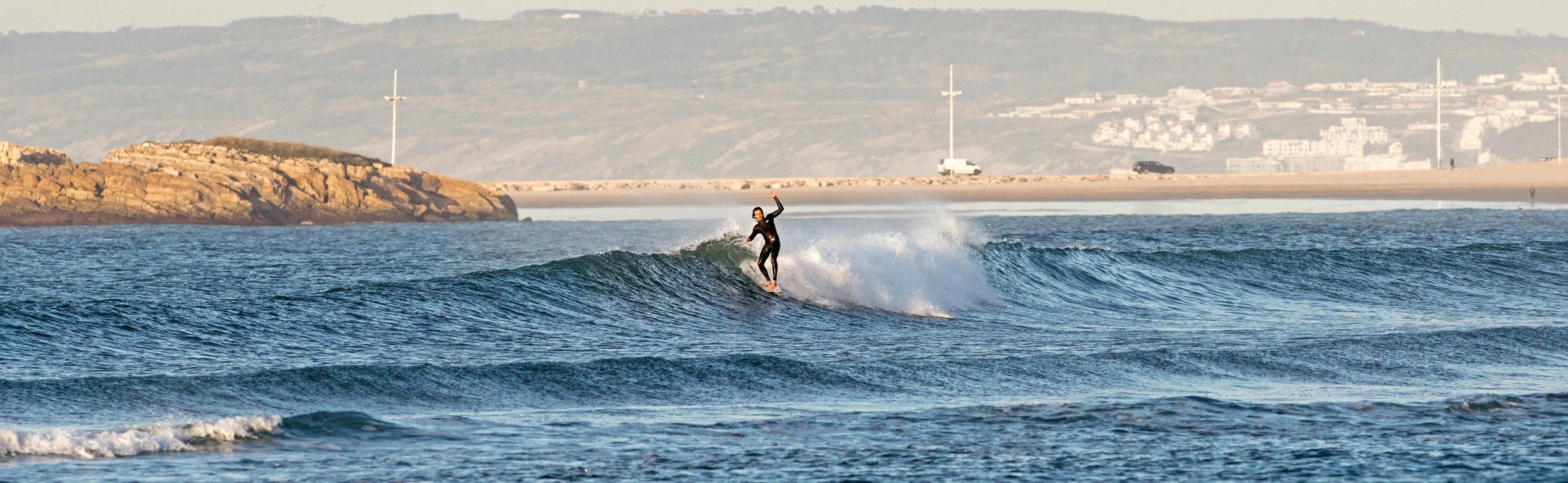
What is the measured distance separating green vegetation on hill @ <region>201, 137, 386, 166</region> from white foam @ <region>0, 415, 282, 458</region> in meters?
49.0

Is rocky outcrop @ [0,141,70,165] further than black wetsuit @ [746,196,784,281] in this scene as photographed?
Yes

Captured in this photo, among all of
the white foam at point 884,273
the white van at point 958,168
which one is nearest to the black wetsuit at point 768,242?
the white foam at point 884,273

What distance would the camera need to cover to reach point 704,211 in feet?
201

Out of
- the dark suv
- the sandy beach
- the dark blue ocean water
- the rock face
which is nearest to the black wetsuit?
the dark blue ocean water

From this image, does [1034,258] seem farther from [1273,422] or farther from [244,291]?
[1273,422]

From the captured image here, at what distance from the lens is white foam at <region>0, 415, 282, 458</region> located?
864 cm

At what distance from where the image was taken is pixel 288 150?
187ft

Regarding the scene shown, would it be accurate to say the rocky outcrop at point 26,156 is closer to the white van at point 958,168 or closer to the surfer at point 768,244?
the surfer at point 768,244

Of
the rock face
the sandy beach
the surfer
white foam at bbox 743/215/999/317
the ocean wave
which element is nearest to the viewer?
the ocean wave

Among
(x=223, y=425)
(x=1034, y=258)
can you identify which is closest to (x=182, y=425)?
(x=223, y=425)

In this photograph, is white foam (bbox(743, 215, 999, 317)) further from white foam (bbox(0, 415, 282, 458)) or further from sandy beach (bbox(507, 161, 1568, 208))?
sandy beach (bbox(507, 161, 1568, 208))

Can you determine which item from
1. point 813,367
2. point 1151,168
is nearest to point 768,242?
point 813,367

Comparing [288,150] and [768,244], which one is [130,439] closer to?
[768,244]

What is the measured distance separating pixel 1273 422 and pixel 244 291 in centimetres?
1545
